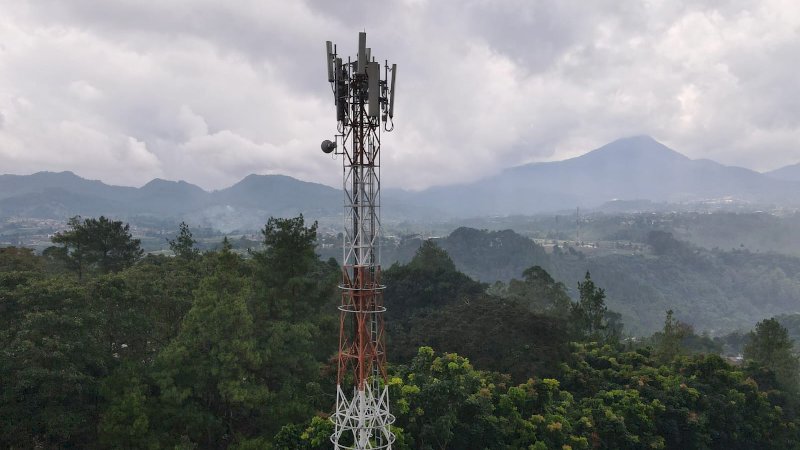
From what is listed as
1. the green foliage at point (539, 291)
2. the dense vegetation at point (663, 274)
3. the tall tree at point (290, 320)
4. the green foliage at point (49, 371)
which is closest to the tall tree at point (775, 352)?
the green foliage at point (539, 291)

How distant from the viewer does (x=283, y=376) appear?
2017 cm

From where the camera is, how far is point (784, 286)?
156 metres

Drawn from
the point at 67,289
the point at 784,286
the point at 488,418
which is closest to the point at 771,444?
the point at 488,418

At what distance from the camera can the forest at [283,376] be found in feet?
51.6

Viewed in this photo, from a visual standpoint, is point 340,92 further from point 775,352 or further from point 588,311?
point 775,352

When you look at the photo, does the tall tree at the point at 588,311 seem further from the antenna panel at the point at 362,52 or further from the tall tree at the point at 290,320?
the antenna panel at the point at 362,52

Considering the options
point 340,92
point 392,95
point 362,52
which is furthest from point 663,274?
point 362,52

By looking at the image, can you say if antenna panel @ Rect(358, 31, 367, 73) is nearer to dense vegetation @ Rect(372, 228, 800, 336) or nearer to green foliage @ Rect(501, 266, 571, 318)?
green foliage @ Rect(501, 266, 571, 318)

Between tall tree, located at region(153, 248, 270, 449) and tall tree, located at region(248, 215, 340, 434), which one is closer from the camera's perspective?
tall tree, located at region(153, 248, 270, 449)

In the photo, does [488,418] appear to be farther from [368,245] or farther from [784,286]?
[784,286]

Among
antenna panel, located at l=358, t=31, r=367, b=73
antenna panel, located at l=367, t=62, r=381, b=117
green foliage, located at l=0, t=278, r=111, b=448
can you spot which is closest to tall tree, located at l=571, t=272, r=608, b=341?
antenna panel, located at l=367, t=62, r=381, b=117

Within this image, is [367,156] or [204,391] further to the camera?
[204,391]

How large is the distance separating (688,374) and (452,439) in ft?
59.0

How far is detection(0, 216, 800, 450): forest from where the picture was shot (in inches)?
620
